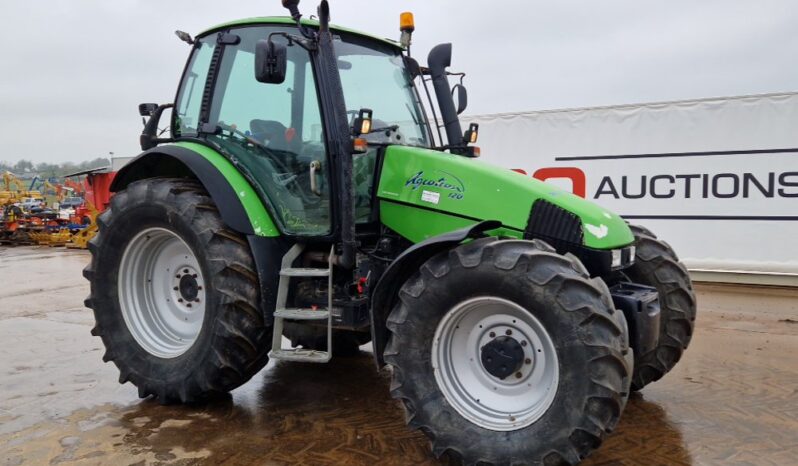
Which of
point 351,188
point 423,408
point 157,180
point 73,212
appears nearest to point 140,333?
point 157,180

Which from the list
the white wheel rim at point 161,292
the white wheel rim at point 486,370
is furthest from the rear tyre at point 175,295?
the white wheel rim at point 486,370

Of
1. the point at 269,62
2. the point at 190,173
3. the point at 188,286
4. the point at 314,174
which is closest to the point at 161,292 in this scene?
the point at 188,286

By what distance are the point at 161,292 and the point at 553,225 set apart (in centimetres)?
285

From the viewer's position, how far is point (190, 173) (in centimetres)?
452

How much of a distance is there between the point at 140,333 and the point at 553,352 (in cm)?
297

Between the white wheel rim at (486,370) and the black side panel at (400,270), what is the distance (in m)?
0.34

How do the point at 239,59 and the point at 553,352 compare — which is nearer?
the point at 553,352

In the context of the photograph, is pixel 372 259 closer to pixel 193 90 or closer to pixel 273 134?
pixel 273 134

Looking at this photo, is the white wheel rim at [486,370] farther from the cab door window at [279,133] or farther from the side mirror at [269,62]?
the side mirror at [269,62]

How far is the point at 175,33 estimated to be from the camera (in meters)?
4.69

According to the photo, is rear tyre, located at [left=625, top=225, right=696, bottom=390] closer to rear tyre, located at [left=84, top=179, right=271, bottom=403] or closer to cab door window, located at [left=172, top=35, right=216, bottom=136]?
rear tyre, located at [left=84, top=179, right=271, bottom=403]

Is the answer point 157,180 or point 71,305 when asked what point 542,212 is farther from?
point 71,305

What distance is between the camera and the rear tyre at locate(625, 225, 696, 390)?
14.0 feet

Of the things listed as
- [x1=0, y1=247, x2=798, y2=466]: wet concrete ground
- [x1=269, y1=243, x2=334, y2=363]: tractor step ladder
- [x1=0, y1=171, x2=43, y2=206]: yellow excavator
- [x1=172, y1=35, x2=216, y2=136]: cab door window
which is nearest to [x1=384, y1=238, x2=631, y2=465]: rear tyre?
[x1=0, y1=247, x2=798, y2=466]: wet concrete ground
